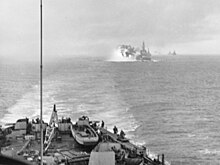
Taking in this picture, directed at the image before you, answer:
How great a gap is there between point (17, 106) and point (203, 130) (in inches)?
1309

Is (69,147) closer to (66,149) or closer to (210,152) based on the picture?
(66,149)

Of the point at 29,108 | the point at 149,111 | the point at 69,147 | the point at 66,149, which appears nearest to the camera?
the point at 66,149

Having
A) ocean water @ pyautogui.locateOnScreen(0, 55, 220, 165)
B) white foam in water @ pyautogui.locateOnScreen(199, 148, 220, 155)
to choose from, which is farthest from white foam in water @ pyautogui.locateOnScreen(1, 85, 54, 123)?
white foam in water @ pyautogui.locateOnScreen(199, 148, 220, 155)

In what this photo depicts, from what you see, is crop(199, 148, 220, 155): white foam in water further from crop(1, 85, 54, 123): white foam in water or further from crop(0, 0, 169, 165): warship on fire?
crop(1, 85, 54, 123): white foam in water

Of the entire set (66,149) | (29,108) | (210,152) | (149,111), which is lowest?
(210,152)

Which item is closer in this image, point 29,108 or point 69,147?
point 69,147

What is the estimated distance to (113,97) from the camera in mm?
81125

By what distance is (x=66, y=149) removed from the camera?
30.6 metres

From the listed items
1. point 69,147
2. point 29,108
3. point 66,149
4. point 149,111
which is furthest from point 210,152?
point 29,108

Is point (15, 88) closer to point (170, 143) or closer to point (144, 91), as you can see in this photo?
point (144, 91)

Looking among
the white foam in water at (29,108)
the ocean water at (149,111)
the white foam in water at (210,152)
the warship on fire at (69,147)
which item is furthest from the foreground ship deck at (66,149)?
the white foam in water at (29,108)

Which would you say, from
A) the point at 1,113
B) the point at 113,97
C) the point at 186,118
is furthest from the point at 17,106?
the point at 186,118

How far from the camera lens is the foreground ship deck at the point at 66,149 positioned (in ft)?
72.5

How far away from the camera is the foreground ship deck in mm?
22086
